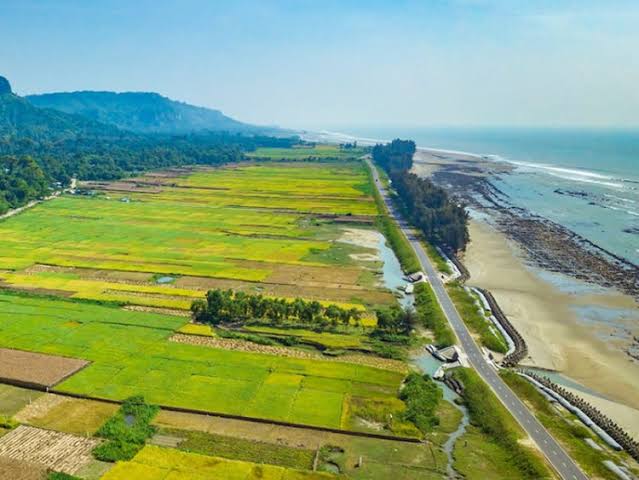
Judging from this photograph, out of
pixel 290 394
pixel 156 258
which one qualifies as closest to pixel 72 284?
pixel 156 258

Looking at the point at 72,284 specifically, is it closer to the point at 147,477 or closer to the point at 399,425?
the point at 147,477

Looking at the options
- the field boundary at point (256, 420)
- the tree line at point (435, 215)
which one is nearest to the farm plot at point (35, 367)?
the field boundary at point (256, 420)

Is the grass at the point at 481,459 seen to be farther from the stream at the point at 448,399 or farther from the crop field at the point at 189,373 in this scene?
the crop field at the point at 189,373

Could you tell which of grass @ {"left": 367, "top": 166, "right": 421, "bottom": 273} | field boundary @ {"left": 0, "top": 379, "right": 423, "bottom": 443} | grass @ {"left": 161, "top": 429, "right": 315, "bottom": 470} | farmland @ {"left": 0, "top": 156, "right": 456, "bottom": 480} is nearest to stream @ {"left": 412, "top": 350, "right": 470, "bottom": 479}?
farmland @ {"left": 0, "top": 156, "right": 456, "bottom": 480}

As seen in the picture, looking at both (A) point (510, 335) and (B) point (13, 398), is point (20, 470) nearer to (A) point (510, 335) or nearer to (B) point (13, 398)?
(B) point (13, 398)

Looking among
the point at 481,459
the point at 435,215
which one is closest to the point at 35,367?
the point at 481,459
